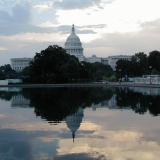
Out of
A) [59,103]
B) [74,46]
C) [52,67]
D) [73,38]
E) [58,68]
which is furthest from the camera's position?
[73,38]

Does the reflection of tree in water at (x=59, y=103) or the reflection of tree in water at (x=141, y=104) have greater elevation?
the reflection of tree in water at (x=59, y=103)

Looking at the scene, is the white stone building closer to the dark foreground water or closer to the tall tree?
the tall tree

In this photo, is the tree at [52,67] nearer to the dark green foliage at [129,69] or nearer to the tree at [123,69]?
the tree at [123,69]

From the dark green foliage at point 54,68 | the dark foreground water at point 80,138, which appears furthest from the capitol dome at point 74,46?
the dark foreground water at point 80,138

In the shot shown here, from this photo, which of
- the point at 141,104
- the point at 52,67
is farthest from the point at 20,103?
the point at 52,67

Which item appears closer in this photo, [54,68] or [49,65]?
[54,68]

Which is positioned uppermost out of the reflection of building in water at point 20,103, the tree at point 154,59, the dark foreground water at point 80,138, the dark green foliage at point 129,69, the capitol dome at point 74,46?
the capitol dome at point 74,46

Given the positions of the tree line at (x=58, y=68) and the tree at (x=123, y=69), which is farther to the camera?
the tree at (x=123, y=69)

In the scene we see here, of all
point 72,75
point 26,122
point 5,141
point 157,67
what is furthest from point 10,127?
point 157,67

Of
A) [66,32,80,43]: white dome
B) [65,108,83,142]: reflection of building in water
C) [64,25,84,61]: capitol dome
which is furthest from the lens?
[66,32,80,43]: white dome

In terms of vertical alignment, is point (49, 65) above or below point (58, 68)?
above

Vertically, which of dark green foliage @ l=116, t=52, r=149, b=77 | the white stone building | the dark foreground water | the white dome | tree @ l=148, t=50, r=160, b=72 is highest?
the white dome

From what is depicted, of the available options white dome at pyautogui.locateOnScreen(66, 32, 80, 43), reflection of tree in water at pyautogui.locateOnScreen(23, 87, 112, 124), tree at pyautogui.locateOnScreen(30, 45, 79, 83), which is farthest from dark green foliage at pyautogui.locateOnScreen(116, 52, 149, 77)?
reflection of tree in water at pyautogui.locateOnScreen(23, 87, 112, 124)

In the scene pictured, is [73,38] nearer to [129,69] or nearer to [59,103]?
[129,69]
